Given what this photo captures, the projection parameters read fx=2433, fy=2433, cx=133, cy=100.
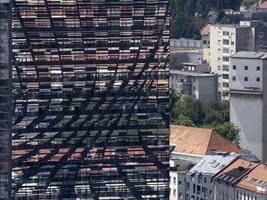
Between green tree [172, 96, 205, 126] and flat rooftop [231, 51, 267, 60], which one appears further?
green tree [172, 96, 205, 126]

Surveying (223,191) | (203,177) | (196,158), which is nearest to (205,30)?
(196,158)

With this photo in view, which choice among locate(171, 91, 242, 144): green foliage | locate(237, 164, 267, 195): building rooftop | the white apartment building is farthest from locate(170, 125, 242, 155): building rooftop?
the white apartment building

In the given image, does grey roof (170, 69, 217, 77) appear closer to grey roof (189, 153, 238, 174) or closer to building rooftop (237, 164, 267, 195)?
grey roof (189, 153, 238, 174)

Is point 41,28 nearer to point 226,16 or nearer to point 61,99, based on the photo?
point 61,99

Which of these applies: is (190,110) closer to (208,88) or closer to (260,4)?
(208,88)

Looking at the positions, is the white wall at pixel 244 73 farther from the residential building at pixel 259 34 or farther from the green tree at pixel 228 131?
the residential building at pixel 259 34

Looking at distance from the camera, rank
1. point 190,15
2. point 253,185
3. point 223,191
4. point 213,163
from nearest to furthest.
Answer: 1. point 253,185
2. point 223,191
3. point 213,163
4. point 190,15
